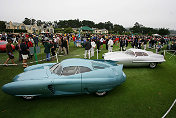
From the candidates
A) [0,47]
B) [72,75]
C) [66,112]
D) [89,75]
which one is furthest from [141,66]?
[0,47]

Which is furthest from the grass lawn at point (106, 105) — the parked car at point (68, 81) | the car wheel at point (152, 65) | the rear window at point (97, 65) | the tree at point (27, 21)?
the tree at point (27, 21)

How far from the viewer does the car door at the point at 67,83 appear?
3.59 metres

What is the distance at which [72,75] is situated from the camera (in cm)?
372

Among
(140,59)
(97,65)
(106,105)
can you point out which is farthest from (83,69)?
(140,59)

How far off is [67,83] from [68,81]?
69mm

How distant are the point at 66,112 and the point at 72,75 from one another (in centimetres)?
112

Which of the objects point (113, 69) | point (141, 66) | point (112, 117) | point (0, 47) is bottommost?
point (112, 117)

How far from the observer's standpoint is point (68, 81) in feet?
11.9

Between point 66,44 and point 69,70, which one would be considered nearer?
point 69,70

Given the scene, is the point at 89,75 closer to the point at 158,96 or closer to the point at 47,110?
the point at 47,110

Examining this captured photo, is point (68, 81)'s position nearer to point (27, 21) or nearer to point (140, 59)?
point (140, 59)

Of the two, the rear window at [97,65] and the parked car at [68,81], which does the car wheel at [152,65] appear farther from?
the rear window at [97,65]

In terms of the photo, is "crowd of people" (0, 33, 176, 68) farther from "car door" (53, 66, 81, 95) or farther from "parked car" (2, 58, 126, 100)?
"car door" (53, 66, 81, 95)

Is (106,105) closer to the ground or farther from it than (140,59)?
closer to the ground
